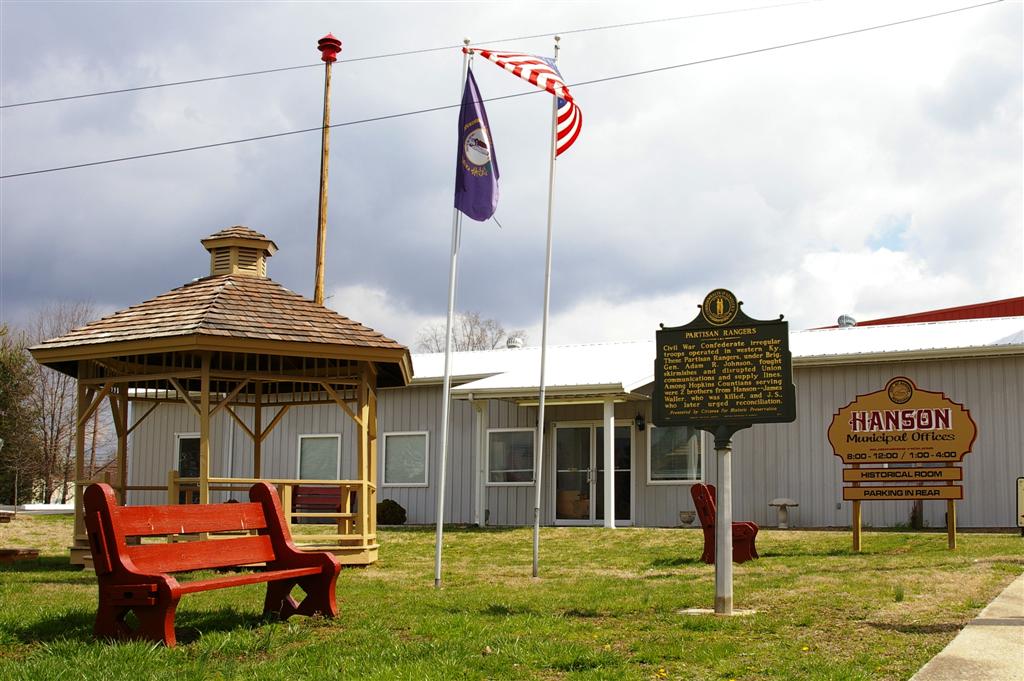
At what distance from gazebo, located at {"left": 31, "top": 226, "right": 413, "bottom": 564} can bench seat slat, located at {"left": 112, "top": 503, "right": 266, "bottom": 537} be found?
4.40 meters

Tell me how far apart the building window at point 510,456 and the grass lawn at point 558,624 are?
9618 mm

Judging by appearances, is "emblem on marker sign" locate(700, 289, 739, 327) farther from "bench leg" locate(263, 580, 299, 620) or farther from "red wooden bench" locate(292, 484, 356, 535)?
"red wooden bench" locate(292, 484, 356, 535)

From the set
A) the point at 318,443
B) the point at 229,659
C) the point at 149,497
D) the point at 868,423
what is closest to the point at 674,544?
the point at 868,423

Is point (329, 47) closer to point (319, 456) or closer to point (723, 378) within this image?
point (319, 456)

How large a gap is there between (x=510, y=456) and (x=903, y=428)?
10739mm

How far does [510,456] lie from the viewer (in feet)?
77.9

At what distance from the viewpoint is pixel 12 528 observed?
21.1 metres

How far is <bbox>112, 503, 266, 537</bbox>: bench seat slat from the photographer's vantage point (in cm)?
780

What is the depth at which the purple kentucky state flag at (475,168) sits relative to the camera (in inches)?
457

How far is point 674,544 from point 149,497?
16486mm

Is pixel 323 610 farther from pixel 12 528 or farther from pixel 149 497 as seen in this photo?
pixel 149 497

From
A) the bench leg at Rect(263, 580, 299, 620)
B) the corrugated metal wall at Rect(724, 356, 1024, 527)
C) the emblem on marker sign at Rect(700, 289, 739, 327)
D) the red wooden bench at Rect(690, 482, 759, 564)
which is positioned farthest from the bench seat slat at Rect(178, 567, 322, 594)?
the corrugated metal wall at Rect(724, 356, 1024, 527)

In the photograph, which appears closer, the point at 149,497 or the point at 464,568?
the point at 464,568

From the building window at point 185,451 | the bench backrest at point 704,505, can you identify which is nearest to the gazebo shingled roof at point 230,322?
the bench backrest at point 704,505
